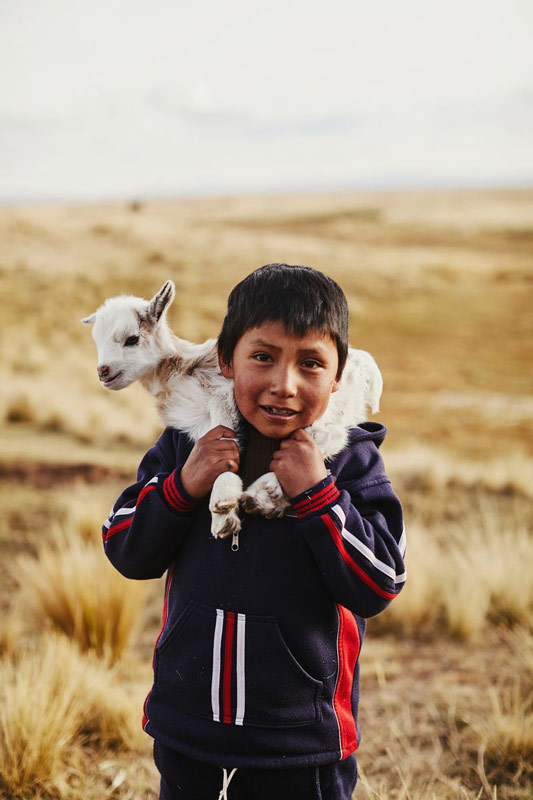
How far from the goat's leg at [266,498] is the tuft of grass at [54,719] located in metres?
1.77

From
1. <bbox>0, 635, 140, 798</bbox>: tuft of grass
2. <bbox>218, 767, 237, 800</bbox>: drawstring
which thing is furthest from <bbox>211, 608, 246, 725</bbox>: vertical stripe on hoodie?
<bbox>0, 635, 140, 798</bbox>: tuft of grass

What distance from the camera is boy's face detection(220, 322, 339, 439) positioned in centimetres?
199

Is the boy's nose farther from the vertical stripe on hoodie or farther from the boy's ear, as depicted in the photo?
the vertical stripe on hoodie

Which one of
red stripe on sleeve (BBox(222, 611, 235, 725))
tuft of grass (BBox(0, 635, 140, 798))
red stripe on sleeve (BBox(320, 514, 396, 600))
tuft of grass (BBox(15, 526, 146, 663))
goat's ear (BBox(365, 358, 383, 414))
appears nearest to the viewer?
red stripe on sleeve (BBox(320, 514, 396, 600))

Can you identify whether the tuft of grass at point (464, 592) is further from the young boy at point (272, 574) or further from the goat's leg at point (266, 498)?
the goat's leg at point (266, 498)

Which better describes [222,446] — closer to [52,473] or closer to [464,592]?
[464,592]

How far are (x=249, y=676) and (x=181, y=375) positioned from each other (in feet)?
3.00

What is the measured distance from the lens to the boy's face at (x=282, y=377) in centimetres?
199

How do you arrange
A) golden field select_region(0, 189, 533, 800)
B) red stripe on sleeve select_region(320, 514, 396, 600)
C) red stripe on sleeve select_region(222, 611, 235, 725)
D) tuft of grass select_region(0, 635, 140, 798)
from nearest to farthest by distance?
red stripe on sleeve select_region(320, 514, 396, 600) → red stripe on sleeve select_region(222, 611, 235, 725) → tuft of grass select_region(0, 635, 140, 798) → golden field select_region(0, 189, 533, 800)

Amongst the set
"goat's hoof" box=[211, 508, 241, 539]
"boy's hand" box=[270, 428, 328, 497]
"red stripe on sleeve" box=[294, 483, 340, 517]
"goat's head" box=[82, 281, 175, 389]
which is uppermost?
"goat's head" box=[82, 281, 175, 389]

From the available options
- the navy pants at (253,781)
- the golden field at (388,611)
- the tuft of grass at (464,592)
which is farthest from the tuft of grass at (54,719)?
the tuft of grass at (464,592)

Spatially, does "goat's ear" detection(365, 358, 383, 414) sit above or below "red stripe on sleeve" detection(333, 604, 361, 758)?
above

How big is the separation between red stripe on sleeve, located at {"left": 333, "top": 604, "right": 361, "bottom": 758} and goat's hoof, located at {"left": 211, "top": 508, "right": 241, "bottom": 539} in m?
0.42

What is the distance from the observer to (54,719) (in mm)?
3227
